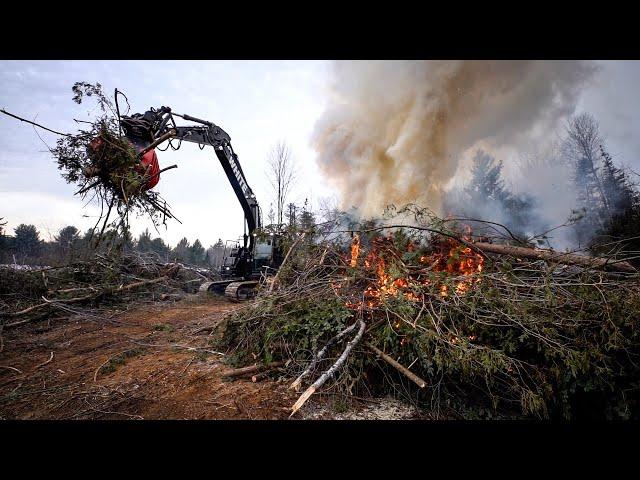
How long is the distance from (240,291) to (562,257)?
381 inches

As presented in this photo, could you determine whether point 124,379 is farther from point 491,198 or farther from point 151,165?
point 491,198

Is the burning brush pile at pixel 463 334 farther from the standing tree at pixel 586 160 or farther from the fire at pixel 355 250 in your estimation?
the standing tree at pixel 586 160

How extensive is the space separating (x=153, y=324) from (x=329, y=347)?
574 centimetres

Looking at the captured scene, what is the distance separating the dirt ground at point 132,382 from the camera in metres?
3.27

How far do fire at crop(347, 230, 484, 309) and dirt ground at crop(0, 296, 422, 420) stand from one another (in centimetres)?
157

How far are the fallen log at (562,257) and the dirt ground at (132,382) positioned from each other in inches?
135

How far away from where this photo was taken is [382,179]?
14.2m

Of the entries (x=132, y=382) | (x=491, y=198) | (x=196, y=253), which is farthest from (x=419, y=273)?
(x=196, y=253)

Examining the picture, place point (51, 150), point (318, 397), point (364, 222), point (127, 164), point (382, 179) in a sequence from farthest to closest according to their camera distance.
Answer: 1. point (382, 179)
2. point (364, 222)
3. point (127, 164)
4. point (51, 150)
5. point (318, 397)

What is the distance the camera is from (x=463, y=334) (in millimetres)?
3764

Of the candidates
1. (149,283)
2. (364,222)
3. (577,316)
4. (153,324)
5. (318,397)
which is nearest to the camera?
(577,316)

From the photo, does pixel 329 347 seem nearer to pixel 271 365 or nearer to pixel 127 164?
pixel 271 365

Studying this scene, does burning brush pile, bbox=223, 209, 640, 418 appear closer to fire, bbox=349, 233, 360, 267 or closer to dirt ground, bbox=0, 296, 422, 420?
fire, bbox=349, 233, 360, 267
